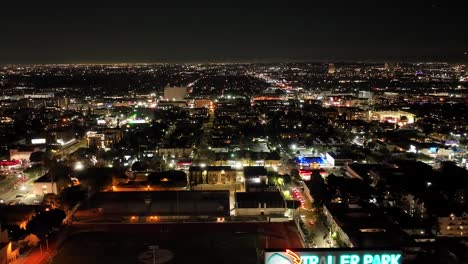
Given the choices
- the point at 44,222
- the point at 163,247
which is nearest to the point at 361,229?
the point at 163,247

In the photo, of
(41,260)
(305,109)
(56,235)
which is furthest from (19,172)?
(305,109)

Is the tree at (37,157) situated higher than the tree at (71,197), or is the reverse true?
the tree at (37,157)

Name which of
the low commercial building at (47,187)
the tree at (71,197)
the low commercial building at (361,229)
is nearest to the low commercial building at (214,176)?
the tree at (71,197)

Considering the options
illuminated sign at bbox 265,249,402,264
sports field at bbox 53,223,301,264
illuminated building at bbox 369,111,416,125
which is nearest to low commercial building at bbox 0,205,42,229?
sports field at bbox 53,223,301,264

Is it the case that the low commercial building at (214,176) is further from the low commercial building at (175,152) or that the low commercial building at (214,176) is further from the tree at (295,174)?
the low commercial building at (175,152)

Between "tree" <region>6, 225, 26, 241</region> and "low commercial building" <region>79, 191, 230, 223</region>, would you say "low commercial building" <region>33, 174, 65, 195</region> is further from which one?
"tree" <region>6, 225, 26, 241</region>

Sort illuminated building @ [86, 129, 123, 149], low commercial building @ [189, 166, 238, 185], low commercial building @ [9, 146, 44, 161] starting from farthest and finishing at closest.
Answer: illuminated building @ [86, 129, 123, 149] → low commercial building @ [9, 146, 44, 161] → low commercial building @ [189, 166, 238, 185]

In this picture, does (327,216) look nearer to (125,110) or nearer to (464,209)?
(464,209)

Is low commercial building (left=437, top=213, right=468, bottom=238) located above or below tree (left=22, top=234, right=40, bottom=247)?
below
